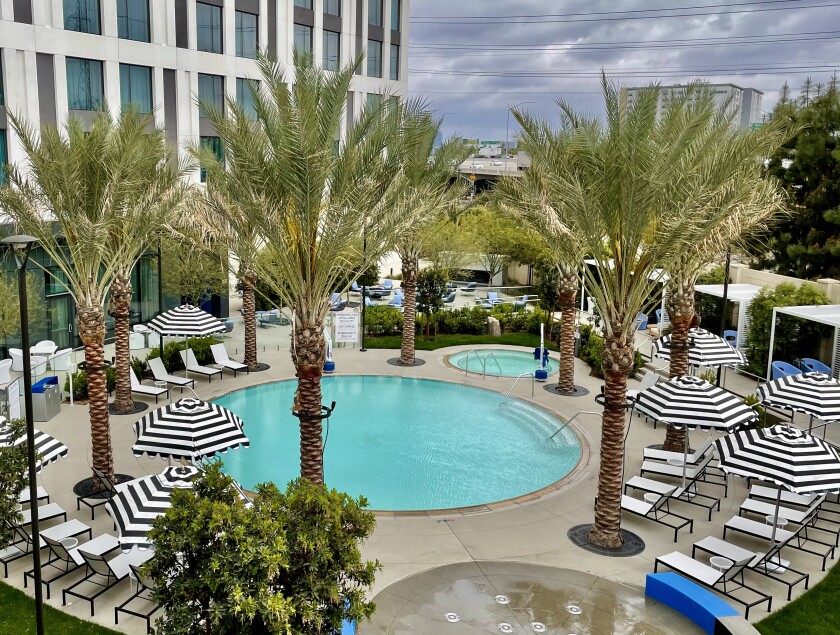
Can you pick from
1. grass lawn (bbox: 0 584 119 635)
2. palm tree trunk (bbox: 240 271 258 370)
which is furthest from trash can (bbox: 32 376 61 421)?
grass lawn (bbox: 0 584 119 635)

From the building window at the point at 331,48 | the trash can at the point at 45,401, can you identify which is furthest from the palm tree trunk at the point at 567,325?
the building window at the point at 331,48

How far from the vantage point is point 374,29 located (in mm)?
44344

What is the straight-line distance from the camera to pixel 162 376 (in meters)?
23.5

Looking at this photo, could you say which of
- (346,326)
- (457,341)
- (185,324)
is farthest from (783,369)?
(185,324)

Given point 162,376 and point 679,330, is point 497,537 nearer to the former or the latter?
point 679,330

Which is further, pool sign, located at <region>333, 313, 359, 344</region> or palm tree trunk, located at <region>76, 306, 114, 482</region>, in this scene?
pool sign, located at <region>333, 313, 359, 344</region>

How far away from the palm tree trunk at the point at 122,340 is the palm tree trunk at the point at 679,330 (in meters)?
14.4

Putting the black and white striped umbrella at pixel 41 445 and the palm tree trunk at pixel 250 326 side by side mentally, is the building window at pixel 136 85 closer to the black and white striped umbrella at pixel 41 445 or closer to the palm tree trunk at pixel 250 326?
the palm tree trunk at pixel 250 326

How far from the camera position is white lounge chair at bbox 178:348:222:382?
81.3 ft

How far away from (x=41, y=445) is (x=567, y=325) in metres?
16.0

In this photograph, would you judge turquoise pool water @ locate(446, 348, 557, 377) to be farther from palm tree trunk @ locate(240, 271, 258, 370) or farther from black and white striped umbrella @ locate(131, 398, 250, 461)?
black and white striped umbrella @ locate(131, 398, 250, 461)

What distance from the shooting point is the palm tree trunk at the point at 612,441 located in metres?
13.5

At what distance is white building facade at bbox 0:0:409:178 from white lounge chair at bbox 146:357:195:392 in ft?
24.3

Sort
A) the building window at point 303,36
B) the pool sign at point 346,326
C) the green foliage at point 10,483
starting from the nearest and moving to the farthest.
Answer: the green foliage at point 10,483 < the pool sign at point 346,326 < the building window at point 303,36
